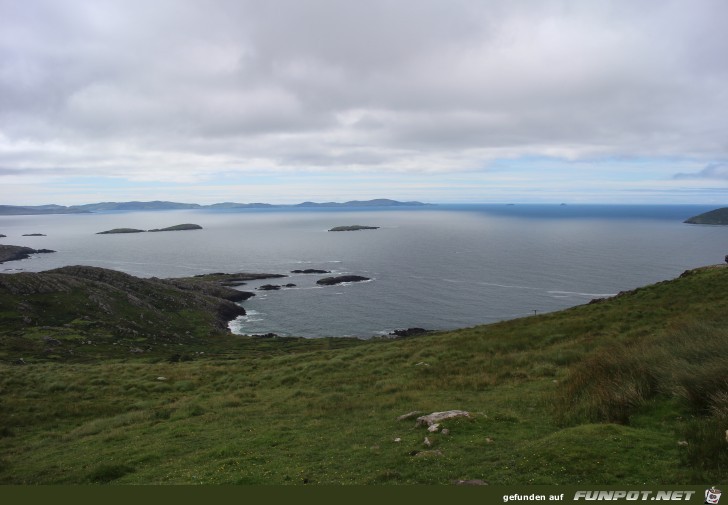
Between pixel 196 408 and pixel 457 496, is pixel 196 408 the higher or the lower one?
the lower one

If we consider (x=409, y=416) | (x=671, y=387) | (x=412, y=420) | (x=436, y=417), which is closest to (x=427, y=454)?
(x=436, y=417)

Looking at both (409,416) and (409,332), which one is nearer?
(409,416)

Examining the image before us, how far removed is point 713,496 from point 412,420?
1016 centimetres

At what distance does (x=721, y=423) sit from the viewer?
11.1 meters

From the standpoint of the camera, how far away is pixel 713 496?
26.5 ft

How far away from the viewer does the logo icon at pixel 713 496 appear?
316 inches

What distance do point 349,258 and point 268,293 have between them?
67.4m

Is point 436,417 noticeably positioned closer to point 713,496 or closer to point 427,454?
point 427,454

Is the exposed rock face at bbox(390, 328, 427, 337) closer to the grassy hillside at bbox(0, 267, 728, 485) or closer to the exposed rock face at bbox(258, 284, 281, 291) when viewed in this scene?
the grassy hillside at bbox(0, 267, 728, 485)

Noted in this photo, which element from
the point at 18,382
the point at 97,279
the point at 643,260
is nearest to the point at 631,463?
the point at 18,382

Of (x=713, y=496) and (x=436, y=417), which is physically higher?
(x=713, y=496)

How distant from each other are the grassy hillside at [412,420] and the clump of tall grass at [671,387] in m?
0.05

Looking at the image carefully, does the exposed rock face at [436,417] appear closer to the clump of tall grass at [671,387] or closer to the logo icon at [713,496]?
the clump of tall grass at [671,387]

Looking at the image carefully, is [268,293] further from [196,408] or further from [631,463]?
[631,463]
